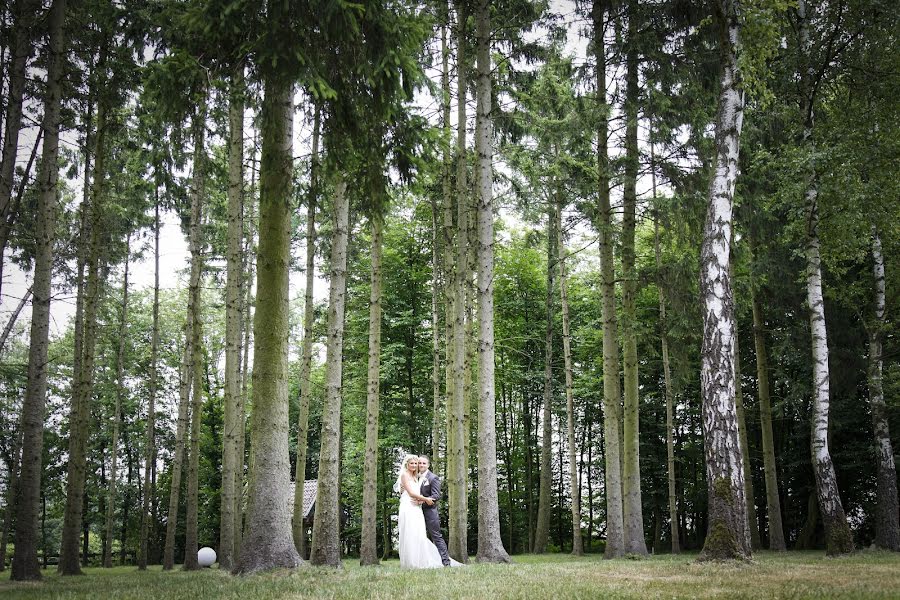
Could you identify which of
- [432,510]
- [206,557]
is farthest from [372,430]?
[206,557]

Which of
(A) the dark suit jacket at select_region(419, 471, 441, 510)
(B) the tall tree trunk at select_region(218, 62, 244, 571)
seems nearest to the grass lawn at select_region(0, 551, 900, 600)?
(A) the dark suit jacket at select_region(419, 471, 441, 510)

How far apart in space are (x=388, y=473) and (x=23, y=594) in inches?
995

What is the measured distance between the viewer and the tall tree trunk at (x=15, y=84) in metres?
11.3

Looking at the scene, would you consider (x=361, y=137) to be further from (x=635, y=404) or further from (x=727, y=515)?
(x=635, y=404)

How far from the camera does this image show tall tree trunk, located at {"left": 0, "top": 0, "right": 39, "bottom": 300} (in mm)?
11320

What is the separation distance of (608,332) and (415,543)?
7160mm

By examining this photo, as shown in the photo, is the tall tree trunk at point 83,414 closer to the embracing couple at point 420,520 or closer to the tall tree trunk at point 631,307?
the embracing couple at point 420,520

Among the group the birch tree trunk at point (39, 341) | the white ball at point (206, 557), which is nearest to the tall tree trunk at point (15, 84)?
the birch tree trunk at point (39, 341)

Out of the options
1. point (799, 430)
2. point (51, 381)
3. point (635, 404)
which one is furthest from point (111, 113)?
point (799, 430)

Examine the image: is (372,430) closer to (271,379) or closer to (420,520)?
(420,520)

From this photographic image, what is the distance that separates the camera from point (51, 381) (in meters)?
31.2

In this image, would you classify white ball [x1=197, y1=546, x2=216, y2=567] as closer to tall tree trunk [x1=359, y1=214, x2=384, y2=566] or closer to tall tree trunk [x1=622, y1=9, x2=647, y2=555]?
tall tree trunk [x1=359, y1=214, x2=384, y2=566]

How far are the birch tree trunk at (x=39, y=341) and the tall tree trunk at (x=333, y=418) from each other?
4.49m

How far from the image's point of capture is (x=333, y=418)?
12.8 meters
